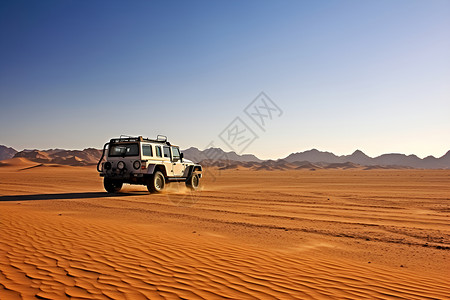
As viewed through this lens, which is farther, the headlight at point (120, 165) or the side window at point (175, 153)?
the side window at point (175, 153)

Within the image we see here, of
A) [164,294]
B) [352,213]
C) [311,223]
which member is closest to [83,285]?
[164,294]

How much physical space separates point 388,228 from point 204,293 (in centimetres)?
596

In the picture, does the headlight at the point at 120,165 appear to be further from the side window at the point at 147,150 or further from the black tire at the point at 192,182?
the black tire at the point at 192,182

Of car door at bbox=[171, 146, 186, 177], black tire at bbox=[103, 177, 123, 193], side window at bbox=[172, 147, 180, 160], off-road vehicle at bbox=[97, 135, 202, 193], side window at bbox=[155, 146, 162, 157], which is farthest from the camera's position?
side window at bbox=[172, 147, 180, 160]

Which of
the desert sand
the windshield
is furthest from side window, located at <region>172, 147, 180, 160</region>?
the desert sand

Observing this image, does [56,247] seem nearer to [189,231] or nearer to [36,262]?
[36,262]

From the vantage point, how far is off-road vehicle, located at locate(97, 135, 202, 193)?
15.3m

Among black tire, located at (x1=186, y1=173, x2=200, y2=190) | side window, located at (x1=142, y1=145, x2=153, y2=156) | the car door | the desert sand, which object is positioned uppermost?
side window, located at (x1=142, y1=145, x2=153, y2=156)

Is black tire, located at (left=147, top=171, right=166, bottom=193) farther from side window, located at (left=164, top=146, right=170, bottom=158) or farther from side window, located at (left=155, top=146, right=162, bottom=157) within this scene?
side window, located at (left=164, top=146, right=170, bottom=158)

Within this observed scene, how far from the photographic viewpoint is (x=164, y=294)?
377 centimetres

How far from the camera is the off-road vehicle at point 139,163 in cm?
1534

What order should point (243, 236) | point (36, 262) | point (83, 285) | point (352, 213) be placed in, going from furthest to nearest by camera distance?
1. point (352, 213)
2. point (243, 236)
3. point (36, 262)
4. point (83, 285)

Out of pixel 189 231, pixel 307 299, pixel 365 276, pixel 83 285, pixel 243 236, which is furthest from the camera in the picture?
pixel 189 231

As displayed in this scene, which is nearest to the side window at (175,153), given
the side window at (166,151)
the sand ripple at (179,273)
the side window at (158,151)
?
the side window at (166,151)
